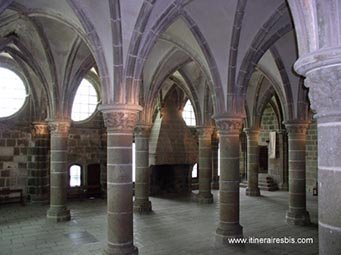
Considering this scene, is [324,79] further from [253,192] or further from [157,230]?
[253,192]

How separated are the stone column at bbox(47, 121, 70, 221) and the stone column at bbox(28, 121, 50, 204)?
3.17 m

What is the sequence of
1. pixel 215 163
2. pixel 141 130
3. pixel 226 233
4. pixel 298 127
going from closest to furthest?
pixel 226 233, pixel 298 127, pixel 141 130, pixel 215 163

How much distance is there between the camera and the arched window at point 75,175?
12742 mm

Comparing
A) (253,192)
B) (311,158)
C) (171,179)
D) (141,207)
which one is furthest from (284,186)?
(141,207)

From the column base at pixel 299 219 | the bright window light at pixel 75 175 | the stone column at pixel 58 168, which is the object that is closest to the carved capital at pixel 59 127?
the stone column at pixel 58 168

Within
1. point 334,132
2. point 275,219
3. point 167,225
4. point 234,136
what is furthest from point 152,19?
point 275,219

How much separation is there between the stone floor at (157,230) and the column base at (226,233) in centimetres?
16

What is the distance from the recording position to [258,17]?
247 inches

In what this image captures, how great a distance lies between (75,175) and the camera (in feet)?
42.2

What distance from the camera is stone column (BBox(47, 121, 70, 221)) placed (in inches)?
332

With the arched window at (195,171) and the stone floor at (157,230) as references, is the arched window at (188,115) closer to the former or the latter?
the arched window at (195,171)

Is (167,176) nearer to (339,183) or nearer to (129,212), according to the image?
(129,212)

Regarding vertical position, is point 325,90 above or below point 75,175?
above

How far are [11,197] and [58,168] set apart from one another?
403 centimetres
